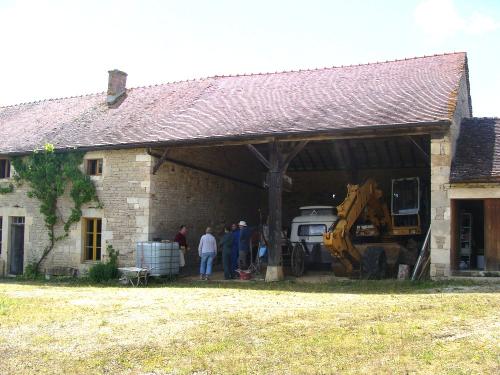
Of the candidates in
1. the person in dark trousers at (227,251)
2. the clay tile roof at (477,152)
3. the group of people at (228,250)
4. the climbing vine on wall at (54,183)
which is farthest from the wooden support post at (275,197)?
the climbing vine on wall at (54,183)

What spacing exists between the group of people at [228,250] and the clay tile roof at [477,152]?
209 inches

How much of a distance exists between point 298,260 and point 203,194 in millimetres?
4497

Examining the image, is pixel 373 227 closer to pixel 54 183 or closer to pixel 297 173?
pixel 297 173

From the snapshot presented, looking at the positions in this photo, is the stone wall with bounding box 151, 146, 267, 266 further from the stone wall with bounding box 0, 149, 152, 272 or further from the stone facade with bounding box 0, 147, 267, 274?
the stone wall with bounding box 0, 149, 152, 272

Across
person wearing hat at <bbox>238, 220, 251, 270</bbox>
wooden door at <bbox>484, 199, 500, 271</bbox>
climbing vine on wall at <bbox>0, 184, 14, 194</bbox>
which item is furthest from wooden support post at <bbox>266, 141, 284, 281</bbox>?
climbing vine on wall at <bbox>0, 184, 14, 194</bbox>

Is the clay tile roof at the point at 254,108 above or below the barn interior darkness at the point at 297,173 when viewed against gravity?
above

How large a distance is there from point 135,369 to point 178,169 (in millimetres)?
10501

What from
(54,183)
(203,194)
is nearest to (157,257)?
(203,194)

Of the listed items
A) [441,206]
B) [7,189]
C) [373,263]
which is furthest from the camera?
[7,189]

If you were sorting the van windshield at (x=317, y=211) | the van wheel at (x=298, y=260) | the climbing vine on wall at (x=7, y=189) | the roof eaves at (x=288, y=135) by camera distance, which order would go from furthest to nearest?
1. the climbing vine on wall at (x=7, y=189)
2. the van windshield at (x=317, y=211)
3. the van wheel at (x=298, y=260)
4. the roof eaves at (x=288, y=135)

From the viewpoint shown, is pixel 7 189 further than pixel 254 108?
Yes

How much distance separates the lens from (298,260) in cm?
1433

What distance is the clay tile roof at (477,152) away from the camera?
40.4 ft

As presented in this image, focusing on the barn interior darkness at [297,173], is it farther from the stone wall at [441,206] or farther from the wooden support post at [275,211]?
the stone wall at [441,206]
